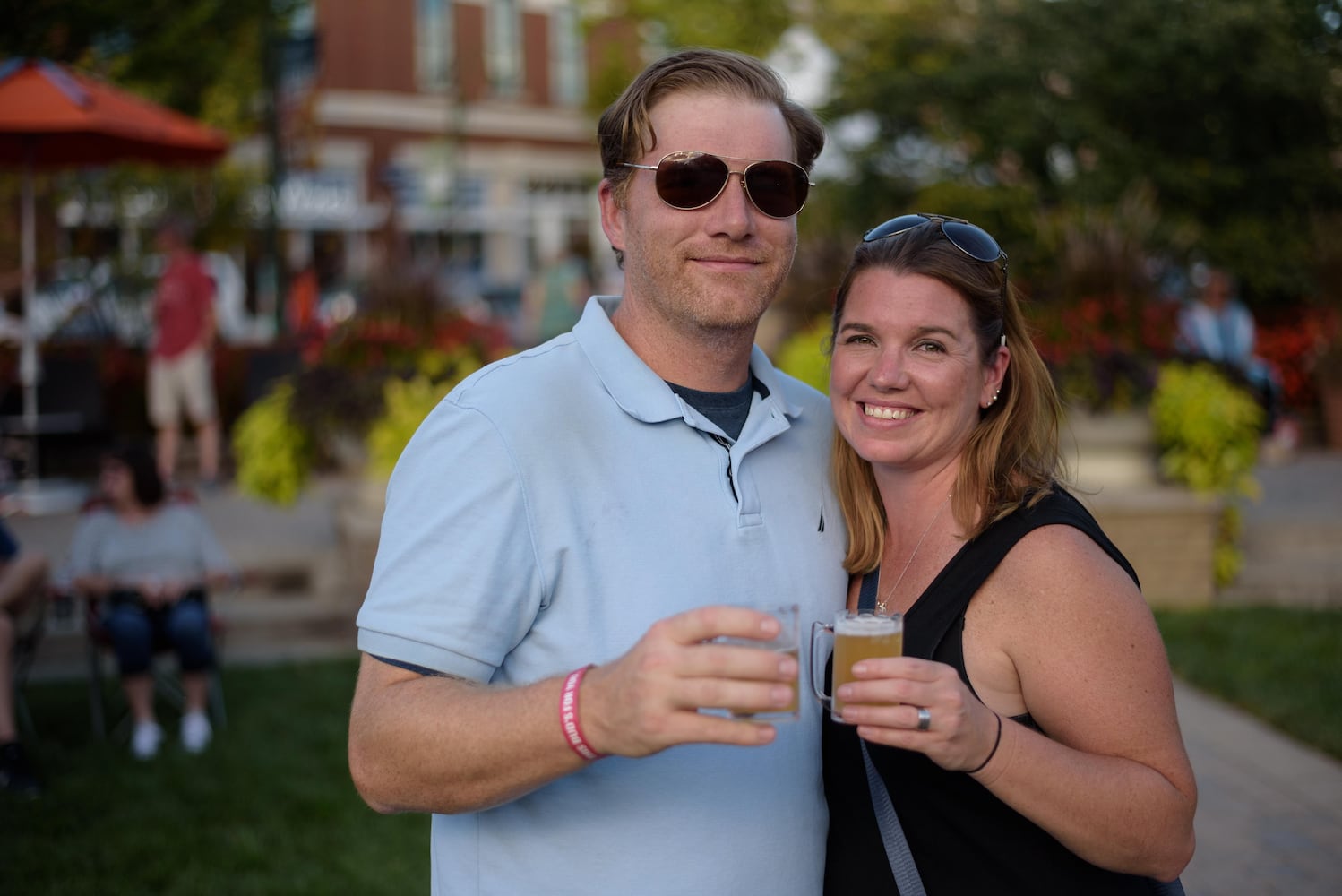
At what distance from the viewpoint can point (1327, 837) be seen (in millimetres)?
4594

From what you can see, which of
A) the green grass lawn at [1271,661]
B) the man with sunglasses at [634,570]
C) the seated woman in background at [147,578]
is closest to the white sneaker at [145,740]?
the seated woman in background at [147,578]

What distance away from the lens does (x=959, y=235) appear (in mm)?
2496

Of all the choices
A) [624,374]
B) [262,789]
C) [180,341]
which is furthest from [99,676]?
[180,341]

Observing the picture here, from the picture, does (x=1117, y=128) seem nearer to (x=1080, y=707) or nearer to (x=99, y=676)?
(x=99, y=676)

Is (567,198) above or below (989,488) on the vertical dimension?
above

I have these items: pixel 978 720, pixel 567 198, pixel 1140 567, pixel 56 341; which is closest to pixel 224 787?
pixel 978 720

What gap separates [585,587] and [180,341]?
10.3 m

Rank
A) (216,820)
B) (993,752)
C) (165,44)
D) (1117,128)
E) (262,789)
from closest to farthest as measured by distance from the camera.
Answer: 1. (993,752)
2. (216,820)
3. (262,789)
4. (165,44)
5. (1117,128)

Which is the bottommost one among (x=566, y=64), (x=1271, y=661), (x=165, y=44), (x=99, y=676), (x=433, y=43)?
(x=1271, y=661)

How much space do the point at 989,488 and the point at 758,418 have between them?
464 millimetres

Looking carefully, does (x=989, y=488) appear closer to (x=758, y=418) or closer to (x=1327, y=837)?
(x=758, y=418)

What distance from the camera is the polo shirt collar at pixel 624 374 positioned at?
2.18 metres

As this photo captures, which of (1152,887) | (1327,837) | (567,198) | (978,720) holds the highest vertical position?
(567,198)

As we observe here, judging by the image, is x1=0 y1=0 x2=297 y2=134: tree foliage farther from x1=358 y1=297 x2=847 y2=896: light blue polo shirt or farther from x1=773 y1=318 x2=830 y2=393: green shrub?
x1=358 y1=297 x2=847 y2=896: light blue polo shirt
